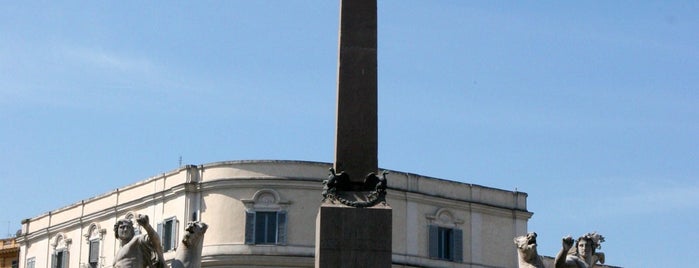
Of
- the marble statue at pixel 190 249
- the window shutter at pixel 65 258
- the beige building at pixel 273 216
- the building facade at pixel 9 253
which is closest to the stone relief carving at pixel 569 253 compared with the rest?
the marble statue at pixel 190 249

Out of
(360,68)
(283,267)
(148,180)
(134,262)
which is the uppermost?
(148,180)

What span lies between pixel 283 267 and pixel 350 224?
38.3 metres

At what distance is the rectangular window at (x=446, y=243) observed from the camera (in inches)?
2437

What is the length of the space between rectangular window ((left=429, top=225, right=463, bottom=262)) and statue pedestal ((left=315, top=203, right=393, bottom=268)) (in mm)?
41626

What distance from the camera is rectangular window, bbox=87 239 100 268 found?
210ft

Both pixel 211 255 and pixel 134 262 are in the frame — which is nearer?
pixel 134 262

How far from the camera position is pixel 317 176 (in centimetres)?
5894

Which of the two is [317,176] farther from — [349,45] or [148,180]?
[349,45]

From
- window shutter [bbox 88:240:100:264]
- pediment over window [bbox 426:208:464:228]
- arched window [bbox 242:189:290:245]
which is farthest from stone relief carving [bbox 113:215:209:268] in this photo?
window shutter [bbox 88:240:100:264]

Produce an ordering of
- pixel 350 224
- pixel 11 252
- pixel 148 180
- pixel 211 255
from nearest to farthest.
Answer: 1. pixel 350 224
2. pixel 211 255
3. pixel 148 180
4. pixel 11 252

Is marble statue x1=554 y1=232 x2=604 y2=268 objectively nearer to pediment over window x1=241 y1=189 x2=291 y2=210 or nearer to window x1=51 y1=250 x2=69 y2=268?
pediment over window x1=241 y1=189 x2=291 y2=210

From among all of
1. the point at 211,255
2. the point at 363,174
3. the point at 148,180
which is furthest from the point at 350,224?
the point at 148,180

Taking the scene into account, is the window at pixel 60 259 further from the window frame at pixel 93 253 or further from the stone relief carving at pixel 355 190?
the stone relief carving at pixel 355 190

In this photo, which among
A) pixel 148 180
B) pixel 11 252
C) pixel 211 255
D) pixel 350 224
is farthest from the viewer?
pixel 11 252
